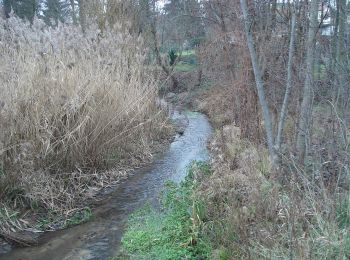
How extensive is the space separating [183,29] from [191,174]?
1366cm

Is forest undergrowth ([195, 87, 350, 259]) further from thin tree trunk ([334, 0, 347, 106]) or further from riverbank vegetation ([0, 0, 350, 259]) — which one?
thin tree trunk ([334, 0, 347, 106])

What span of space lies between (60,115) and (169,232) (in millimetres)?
2281

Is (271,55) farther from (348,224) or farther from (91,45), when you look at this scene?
(348,224)

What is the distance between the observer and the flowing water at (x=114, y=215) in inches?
165

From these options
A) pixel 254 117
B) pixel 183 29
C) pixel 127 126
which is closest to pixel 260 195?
pixel 254 117

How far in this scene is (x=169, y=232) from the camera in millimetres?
4316

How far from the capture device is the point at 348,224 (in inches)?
122

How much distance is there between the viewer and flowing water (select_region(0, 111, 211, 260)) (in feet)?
13.7

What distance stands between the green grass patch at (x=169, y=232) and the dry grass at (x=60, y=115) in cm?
116

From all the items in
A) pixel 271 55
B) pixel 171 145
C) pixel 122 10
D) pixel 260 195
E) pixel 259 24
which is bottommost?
pixel 171 145

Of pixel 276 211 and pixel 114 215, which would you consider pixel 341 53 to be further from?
pixel 114 215

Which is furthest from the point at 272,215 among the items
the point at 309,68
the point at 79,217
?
the point at 79,217

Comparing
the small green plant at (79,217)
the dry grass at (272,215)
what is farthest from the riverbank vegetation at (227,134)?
the small green plant at (79,217)

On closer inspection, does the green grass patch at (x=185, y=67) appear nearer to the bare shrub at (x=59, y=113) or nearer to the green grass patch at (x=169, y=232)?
the bare shrub at (x=59, y=113)
